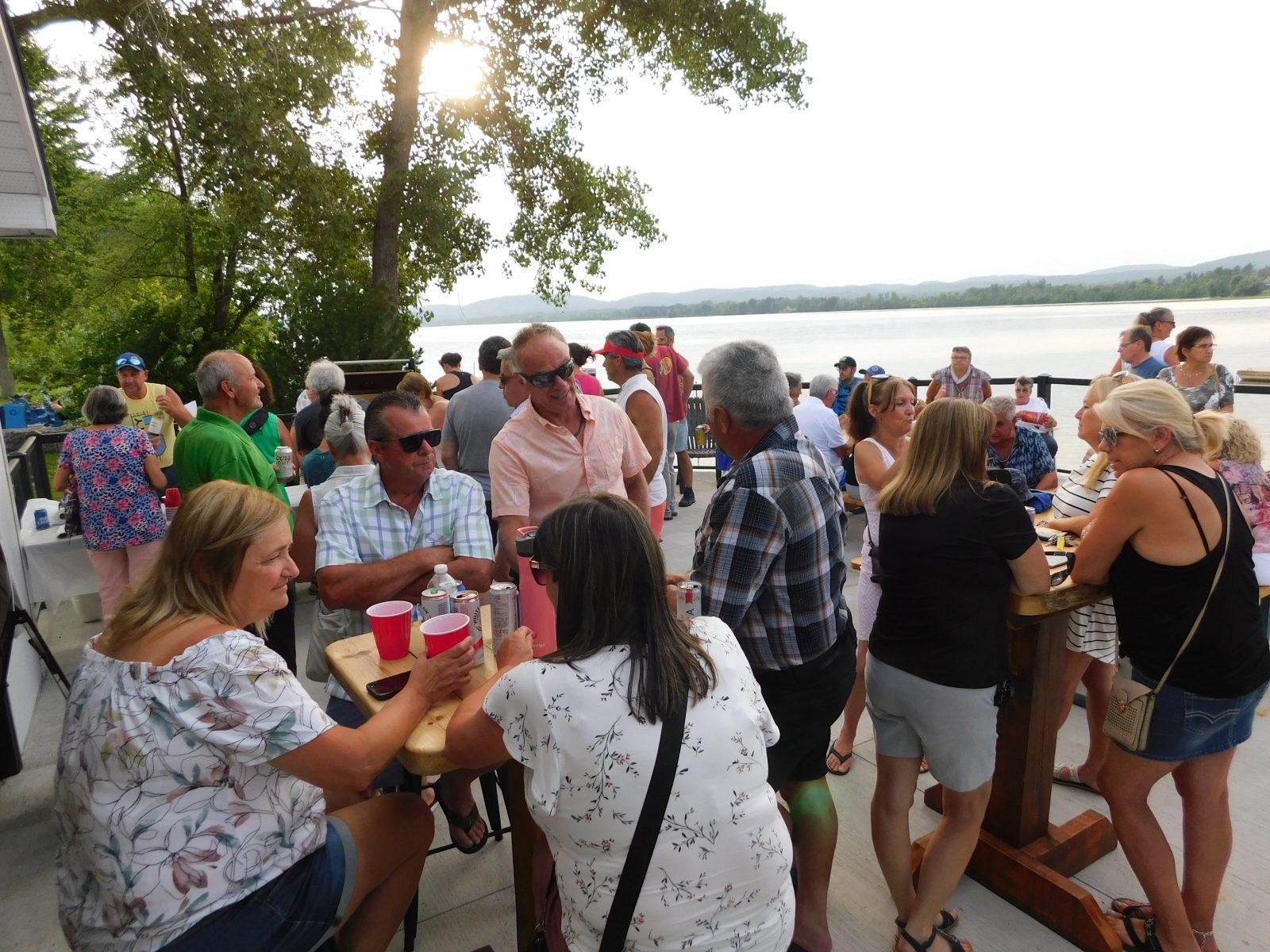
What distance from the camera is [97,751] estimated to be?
4.90ft

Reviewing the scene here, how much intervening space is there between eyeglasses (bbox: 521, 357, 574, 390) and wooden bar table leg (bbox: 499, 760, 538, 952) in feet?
4.75

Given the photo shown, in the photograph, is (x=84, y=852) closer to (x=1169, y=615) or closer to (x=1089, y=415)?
(x=1169, y=615)

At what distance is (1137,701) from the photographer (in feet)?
6.82

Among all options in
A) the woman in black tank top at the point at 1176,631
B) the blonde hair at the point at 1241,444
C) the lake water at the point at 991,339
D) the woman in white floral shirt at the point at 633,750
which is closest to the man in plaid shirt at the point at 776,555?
the lake water at the point at 991,339

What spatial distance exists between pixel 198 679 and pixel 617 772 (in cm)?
85

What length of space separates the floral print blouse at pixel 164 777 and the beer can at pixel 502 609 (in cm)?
56

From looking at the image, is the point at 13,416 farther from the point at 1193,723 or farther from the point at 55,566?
the point at 1193,723

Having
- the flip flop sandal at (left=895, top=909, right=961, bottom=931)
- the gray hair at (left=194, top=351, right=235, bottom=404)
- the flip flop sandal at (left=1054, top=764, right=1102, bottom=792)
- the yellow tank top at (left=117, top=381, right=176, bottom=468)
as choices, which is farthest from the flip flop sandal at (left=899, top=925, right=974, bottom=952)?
the yellow tank top at (left=117, top=381, right=176, bottom=468)

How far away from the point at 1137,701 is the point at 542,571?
1703 mm

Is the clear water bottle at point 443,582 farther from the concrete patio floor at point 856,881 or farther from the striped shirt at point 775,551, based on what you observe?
the concrete patio floor at point 856,881

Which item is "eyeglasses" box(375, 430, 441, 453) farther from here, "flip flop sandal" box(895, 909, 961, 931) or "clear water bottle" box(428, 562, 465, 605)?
"flip flop sandal" box(895, 909, 961, 931)

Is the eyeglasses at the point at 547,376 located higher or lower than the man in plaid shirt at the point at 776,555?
higher

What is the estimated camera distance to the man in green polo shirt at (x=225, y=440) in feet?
11.0

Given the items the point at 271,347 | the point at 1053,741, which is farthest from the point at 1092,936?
the point at 271,347
